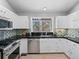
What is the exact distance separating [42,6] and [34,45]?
6.47 feet

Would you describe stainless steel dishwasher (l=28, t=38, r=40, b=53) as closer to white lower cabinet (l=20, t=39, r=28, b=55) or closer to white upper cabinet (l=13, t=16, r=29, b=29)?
white lower cabinet (l=20, t=39, r=28, b=55)

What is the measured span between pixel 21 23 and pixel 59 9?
2.14 m

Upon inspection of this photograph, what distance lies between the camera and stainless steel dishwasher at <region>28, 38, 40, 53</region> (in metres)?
6.50

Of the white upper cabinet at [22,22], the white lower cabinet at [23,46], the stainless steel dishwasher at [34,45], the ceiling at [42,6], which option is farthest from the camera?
the white upper cabinet at [22,22]

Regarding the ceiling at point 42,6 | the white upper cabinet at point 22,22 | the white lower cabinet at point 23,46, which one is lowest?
the white lower cabinet at point 23,46

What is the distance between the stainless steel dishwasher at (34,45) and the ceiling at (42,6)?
5.48 ft

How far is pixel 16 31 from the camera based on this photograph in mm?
7301

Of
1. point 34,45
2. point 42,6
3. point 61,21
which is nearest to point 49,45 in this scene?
point 34,45

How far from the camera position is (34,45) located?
21.5 feet

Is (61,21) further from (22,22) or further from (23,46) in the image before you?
(23,46)

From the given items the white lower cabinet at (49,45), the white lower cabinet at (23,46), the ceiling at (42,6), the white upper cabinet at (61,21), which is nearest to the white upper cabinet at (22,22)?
the ceiling at (42,6)

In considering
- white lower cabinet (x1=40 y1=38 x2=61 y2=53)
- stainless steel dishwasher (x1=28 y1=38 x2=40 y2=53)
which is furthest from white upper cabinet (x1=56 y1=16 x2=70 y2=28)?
stainless steel dishwasher (x1=28 y1=38 x2=40 y2=53)

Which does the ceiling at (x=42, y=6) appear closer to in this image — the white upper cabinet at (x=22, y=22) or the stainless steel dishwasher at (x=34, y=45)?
the white upper cabinet at (x=22, y=22)

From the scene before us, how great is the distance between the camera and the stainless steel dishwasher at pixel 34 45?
21.3ft
